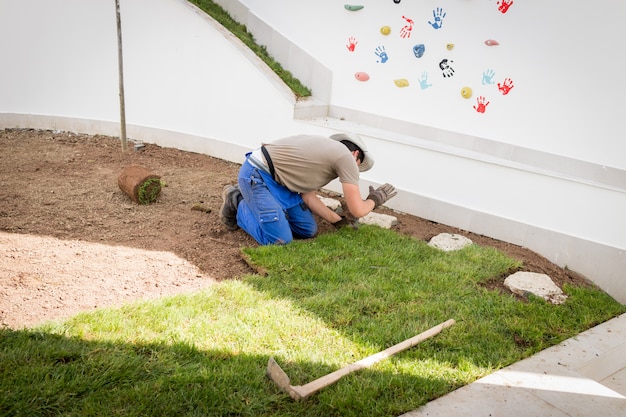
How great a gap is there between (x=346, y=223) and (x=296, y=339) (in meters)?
2.27

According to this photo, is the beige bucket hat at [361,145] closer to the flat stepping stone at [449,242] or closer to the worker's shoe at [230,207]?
the flat stepping stone at [449,242]

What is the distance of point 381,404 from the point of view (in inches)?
120

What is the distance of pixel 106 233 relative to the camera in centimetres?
514

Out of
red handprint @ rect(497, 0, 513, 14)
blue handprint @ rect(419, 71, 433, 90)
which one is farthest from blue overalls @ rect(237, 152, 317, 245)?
red handprint @ rect(497, 0, 513, 14)

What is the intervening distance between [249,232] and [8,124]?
17.5 feet

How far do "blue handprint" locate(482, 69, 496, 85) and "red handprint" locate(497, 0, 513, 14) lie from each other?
2.10 feet

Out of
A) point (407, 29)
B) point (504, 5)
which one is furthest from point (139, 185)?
point (504, 5)

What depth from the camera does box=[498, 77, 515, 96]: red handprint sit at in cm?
602

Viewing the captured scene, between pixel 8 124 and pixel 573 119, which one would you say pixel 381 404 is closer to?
pixel 573 119

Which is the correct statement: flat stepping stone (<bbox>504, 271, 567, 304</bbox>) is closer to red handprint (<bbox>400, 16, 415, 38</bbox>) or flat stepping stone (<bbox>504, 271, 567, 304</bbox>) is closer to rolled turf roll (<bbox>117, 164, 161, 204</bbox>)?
red handprint (<bbox>400, 16, 415, 38</bbox>)

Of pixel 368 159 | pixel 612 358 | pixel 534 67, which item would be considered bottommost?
pixel 612 358

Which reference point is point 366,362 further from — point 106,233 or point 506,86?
point 506,86

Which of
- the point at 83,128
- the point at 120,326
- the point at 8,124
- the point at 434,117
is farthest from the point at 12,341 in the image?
the point at 8,124

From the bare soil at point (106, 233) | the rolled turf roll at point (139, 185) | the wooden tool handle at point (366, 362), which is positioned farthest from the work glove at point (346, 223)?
the rolled turf roll at point (139, 185)
